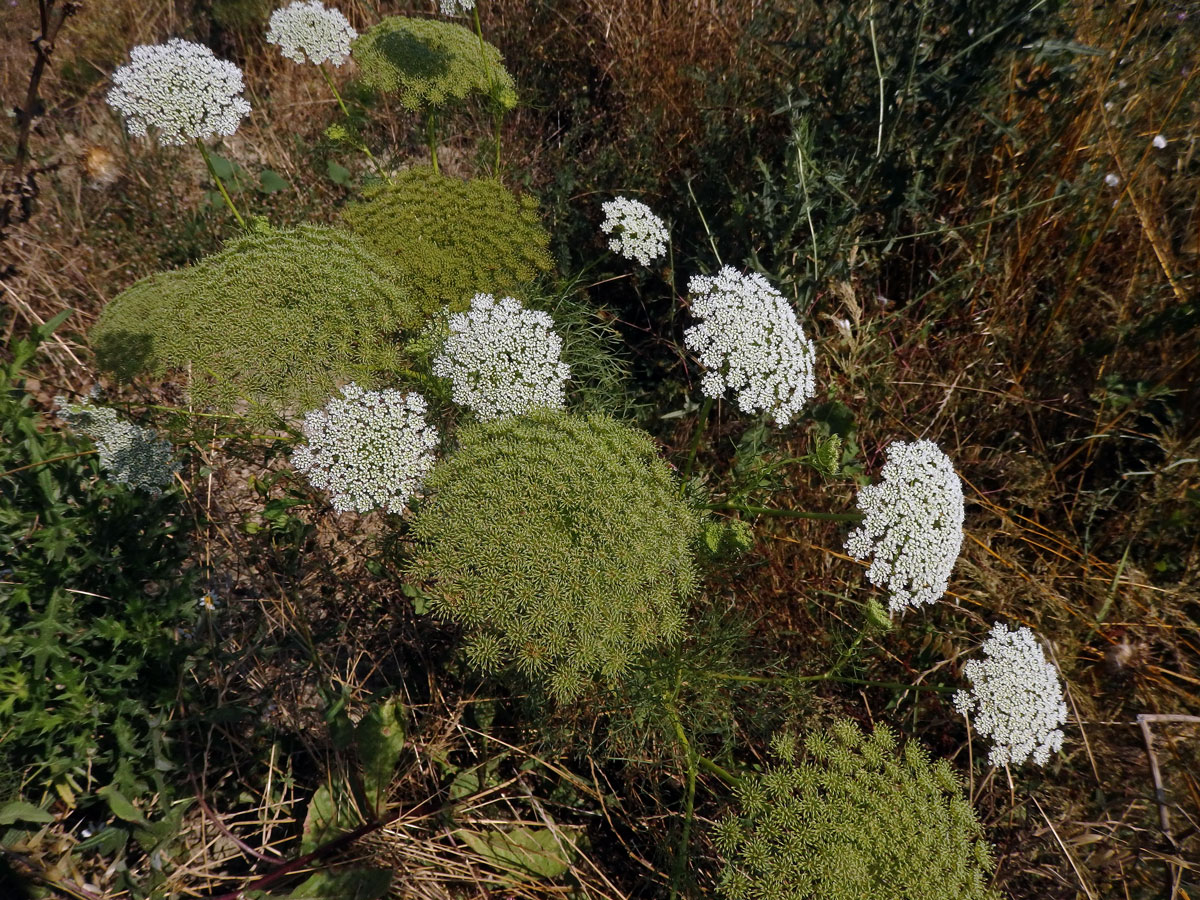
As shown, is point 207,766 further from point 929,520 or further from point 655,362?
point 929,520

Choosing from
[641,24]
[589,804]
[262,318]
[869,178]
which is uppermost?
[641,24]

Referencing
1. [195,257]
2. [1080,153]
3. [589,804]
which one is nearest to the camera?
[589,804]

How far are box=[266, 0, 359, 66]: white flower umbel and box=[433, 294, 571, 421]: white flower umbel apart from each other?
2.25 meters

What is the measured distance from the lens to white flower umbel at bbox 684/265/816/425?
336 cm

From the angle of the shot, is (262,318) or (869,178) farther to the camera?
(869,178)

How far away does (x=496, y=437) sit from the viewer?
125 inches

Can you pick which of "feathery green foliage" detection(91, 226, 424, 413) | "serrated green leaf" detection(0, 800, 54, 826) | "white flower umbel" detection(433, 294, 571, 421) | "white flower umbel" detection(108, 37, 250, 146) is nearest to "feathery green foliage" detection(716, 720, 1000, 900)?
"white flower umbel" detection(433, 294, 571, 421)

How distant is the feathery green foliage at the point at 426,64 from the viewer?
392 centimetres

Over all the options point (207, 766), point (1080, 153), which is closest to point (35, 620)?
point (207, 766)

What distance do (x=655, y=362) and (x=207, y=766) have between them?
3477 mm

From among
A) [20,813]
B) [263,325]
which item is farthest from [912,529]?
[20,813]

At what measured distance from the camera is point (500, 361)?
10.6 ft

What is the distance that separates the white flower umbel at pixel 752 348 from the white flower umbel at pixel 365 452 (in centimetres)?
146

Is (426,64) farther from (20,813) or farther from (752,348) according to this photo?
(20,813)
